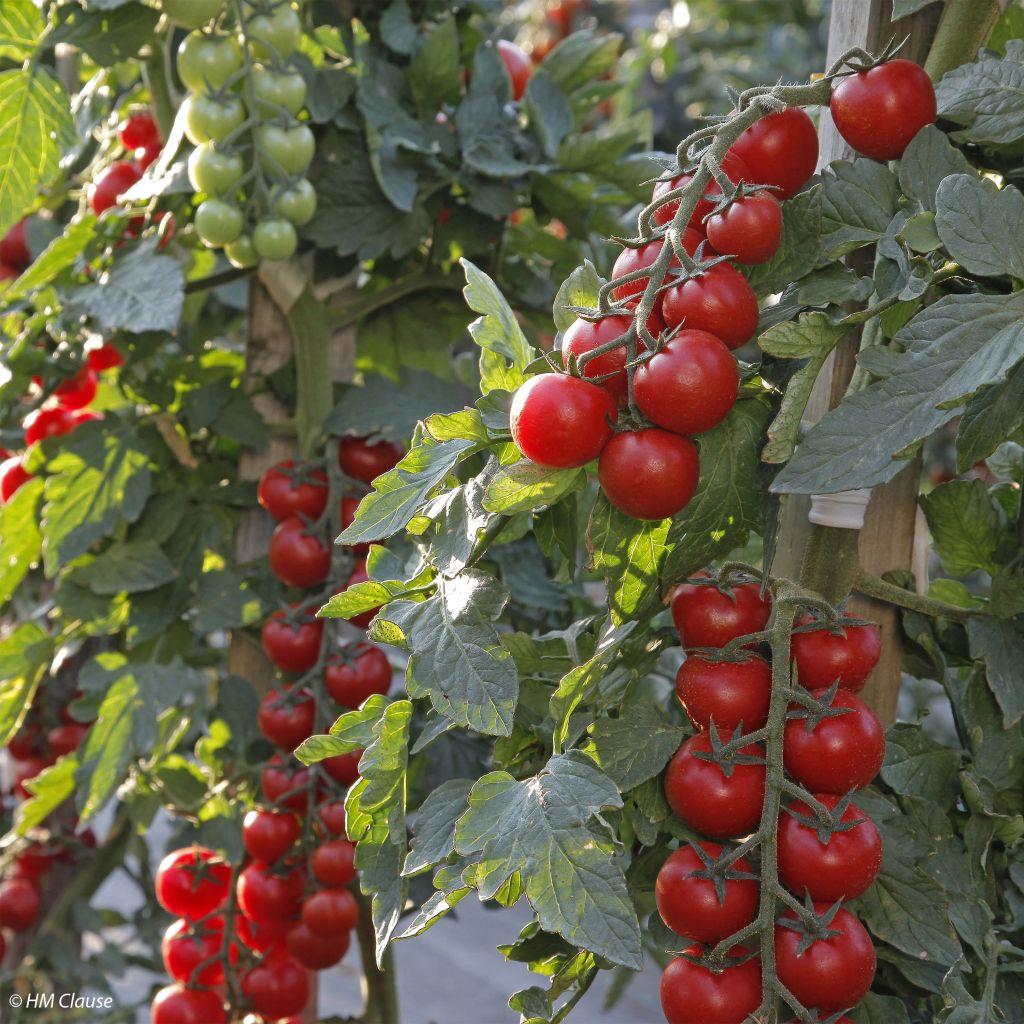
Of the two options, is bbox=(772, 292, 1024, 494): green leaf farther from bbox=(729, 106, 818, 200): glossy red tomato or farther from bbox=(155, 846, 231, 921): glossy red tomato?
bbox=(155, 846, 231, 921): glossy red tomato

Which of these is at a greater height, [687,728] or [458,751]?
[687,728]

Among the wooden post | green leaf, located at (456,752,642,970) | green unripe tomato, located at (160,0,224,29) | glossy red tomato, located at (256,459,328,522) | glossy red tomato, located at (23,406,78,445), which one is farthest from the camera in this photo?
glossy red tomato, located at (23,406,78,445)

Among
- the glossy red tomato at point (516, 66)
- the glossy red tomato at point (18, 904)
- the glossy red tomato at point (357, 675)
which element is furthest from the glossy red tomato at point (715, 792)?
the glossy red tomato at point (18, 904)

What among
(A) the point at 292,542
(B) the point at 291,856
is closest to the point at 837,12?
(A) the point at 292,542

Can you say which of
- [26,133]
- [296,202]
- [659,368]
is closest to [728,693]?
[659,368]

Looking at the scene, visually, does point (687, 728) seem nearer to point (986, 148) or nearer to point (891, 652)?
point (891, 652)

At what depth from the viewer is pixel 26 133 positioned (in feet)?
2.74

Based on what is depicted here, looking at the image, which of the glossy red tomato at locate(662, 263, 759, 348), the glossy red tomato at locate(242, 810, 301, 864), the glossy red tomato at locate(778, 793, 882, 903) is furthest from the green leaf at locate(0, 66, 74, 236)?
the glossy red tomato at locate(778, 793, 882, 903)

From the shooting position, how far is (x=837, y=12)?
0.58 meters

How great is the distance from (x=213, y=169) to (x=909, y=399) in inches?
20.4

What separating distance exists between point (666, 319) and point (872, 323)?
0.12 m

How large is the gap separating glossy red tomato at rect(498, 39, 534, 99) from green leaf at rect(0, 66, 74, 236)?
14.7 inches

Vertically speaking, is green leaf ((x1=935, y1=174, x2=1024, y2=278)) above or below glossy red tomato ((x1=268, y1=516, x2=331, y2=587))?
above

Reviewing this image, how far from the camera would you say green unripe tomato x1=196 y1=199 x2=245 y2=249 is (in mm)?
788
